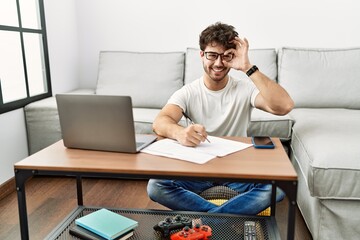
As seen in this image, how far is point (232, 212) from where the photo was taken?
1448 mm

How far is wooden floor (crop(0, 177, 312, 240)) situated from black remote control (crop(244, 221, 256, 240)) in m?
0.57

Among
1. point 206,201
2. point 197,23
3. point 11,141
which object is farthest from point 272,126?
point 11,141

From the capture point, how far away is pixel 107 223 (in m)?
1.24

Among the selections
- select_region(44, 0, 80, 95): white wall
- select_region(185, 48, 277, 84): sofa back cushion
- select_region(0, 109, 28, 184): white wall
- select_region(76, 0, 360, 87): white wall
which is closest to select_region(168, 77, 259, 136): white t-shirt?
select_region(185, 48, 277, 84): sofa back cushion

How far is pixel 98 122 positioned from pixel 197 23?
6.85ft

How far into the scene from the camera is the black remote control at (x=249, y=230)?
1183 mm

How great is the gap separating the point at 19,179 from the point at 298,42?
8.29 feet

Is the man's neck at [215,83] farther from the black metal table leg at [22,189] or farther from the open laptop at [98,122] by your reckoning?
the black metal table leg at [22,189]

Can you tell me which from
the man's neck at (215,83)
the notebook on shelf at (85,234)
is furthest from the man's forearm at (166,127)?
the notebook on shelf at (85,234)

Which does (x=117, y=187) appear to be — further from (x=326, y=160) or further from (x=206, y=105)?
(x=326, y=160)

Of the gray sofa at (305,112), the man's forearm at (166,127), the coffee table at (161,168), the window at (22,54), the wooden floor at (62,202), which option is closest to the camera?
the coffee table at (161,168)

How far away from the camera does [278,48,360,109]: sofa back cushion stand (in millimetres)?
2574

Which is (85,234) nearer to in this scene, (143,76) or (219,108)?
(219,108)

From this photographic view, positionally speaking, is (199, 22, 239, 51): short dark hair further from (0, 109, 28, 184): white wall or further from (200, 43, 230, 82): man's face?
(0, 109, 28, 184): white wall
